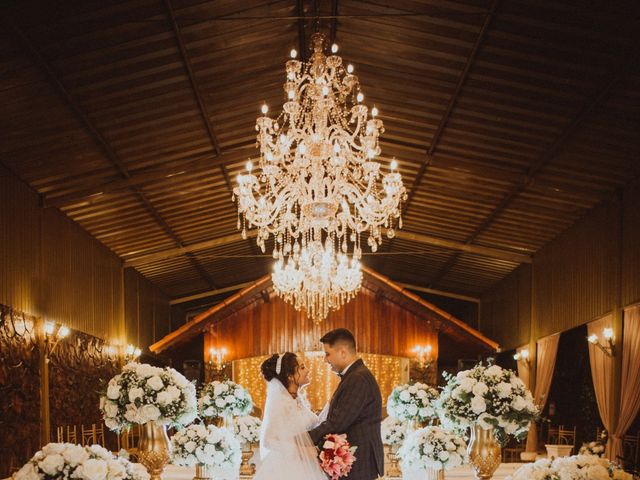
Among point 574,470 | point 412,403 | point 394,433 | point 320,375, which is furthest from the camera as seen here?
point 320,375

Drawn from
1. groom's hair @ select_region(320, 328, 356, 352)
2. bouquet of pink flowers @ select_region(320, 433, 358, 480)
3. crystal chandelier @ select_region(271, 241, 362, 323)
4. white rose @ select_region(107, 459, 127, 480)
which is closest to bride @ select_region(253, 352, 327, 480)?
bouquet of pink flowers @ select_region(320, 433, 358, 480)

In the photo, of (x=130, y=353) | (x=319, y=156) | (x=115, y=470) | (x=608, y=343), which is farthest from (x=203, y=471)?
(x=130, y=353)

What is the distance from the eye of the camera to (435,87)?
1089 cm

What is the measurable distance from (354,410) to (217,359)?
15.0 m

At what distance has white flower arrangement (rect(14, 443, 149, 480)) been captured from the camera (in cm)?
352

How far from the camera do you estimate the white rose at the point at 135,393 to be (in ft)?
20.3

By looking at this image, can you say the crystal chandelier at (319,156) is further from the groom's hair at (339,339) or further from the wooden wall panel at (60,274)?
the groom's hair at (339,339)

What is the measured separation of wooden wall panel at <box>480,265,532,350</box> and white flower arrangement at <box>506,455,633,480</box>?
14.2 meters

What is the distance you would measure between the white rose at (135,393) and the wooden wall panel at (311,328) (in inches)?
538

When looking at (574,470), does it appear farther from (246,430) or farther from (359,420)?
(246,430)

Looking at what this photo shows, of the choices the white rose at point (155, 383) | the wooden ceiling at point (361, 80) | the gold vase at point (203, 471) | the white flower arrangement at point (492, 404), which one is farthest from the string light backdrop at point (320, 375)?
the white flower arrangement at point (492, 404)

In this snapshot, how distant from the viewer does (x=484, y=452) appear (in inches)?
233

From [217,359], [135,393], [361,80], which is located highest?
[361,80]

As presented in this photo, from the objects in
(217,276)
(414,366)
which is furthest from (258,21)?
(217,276)
